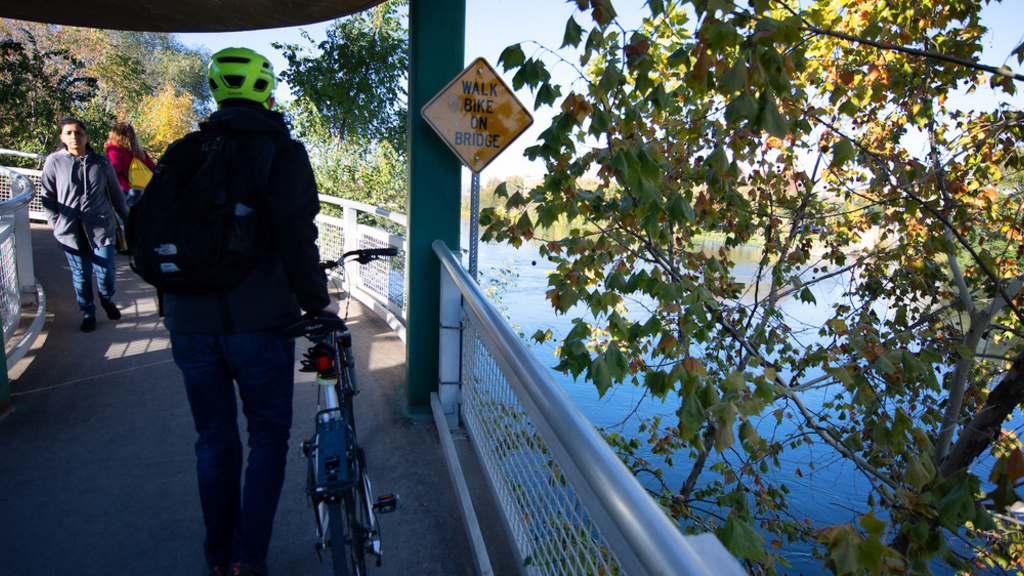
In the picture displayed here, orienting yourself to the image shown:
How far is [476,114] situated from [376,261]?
3474mm

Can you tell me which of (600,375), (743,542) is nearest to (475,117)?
(600,375)

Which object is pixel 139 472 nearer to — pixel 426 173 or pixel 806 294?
pixel 426 173

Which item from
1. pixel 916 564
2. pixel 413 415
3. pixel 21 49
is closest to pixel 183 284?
pixel 413 415

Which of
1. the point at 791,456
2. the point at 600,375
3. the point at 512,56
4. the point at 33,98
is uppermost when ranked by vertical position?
the point at 33,98

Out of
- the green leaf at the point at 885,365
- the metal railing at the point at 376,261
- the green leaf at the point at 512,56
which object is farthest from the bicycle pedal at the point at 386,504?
the metal railing at the point at 376,261

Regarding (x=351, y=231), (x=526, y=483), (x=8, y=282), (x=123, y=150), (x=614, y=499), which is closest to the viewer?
(x=614, y=499)

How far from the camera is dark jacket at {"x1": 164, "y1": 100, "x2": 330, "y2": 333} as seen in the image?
6.21 feet

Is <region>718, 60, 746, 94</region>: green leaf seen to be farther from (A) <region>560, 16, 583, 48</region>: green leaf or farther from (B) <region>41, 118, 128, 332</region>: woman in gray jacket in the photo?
(B) <region>41, 118, 128, 332</region>: woman in gray jacket

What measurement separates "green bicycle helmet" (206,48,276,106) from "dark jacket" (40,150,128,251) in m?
3.75

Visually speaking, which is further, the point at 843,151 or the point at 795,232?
the point at 795,232

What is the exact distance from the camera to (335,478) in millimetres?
1904

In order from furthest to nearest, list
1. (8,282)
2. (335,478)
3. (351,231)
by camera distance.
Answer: (351,231) → (8,282) → (335,478)

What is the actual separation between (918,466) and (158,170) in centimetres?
363

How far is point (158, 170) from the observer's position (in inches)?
71.9
